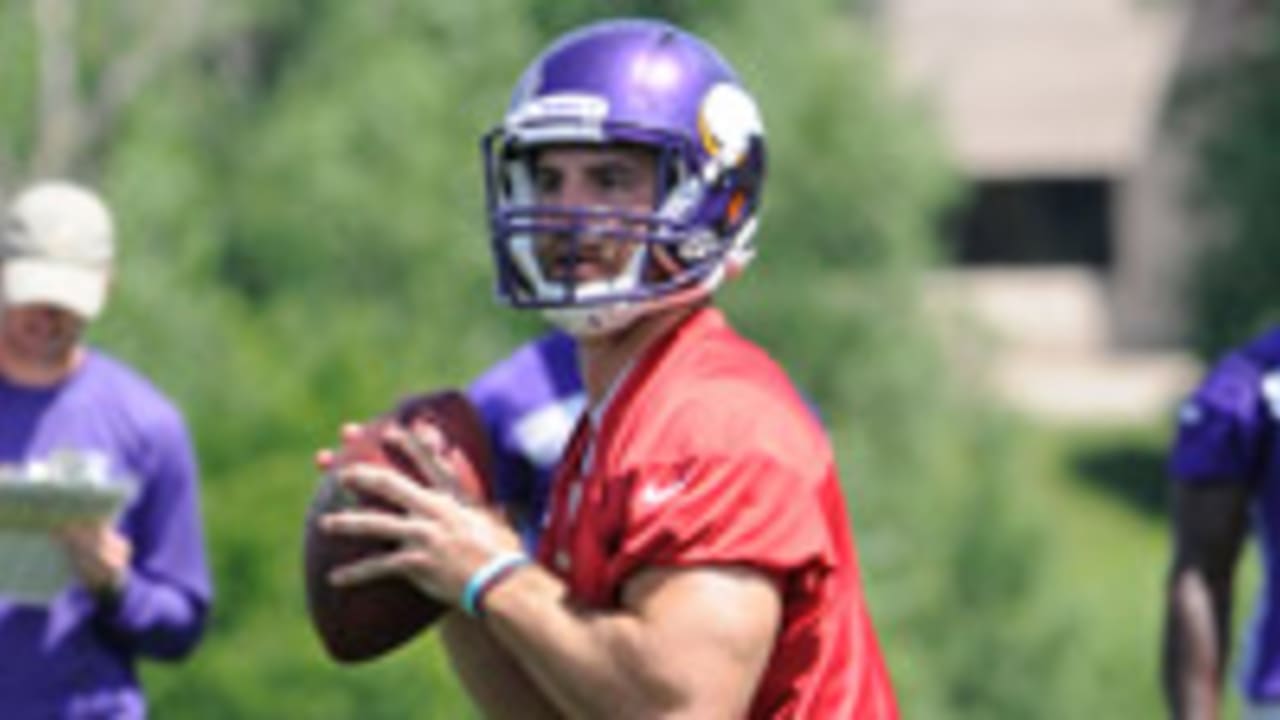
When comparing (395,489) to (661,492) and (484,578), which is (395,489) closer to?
(484,578)

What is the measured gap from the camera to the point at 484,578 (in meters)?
3.10

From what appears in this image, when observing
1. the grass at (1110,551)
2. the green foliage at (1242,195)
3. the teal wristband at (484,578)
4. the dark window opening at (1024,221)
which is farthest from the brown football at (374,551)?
the dark window opening at (1024,221)

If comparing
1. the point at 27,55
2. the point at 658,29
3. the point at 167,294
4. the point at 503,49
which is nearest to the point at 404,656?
the point at 658,29

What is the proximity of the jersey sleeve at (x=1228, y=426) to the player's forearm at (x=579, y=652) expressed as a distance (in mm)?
2348

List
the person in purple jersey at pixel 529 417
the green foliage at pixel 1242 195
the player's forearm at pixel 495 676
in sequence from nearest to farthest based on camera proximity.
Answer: the player's forearm at pixel 495 676 < the person in purple jersey at pixel 529 417 < the green foliage at pixel 1242 195

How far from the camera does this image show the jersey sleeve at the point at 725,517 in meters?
2.99

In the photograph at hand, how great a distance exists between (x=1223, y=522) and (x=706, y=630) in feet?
8.00

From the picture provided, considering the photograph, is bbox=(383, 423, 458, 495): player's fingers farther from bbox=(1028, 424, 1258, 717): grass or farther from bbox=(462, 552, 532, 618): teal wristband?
bbox=(1028, 424, 1258, 717): grass

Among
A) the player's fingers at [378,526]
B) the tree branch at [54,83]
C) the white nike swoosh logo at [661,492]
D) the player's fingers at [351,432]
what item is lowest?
the tree branch at [54,83]

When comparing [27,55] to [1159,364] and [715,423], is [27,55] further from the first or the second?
[715,423]

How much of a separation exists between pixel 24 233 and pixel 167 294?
19361 mm

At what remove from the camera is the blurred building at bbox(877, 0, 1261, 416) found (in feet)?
128

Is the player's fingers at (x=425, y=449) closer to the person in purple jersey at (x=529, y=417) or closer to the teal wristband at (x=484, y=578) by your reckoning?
the teal wristband at (x=484, y=578)

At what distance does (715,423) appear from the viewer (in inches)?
122
